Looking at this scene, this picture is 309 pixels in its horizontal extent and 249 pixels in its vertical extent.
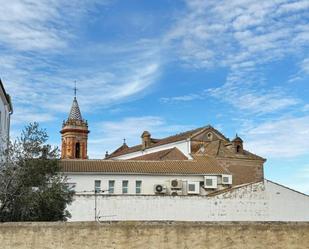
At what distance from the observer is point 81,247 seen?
62.7 ft

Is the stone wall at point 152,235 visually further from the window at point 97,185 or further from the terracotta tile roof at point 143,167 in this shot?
the window at point 97,185

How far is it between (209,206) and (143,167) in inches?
264

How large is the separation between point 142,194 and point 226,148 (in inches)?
680

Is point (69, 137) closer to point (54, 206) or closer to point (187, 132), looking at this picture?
point (187, 132)

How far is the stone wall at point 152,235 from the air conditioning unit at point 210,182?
24407 mm

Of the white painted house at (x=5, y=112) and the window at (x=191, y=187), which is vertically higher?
the white painted house at (x=5, y=112)

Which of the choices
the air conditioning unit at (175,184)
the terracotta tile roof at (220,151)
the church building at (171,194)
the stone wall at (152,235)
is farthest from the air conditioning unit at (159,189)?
the stone wall at (152,235)

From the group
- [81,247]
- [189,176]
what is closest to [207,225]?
[81,247]

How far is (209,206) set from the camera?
40781mm

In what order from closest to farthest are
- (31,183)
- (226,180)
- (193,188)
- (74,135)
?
(31,183) < (193,188) < (226,180) < (74,135)

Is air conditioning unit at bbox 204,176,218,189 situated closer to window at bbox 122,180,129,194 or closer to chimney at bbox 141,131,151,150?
window at bbox 122,180,129,194

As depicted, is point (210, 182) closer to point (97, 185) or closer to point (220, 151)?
point (97, 185)

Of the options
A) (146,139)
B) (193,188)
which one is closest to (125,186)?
(193,188)

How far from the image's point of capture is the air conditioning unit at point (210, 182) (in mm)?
44781
